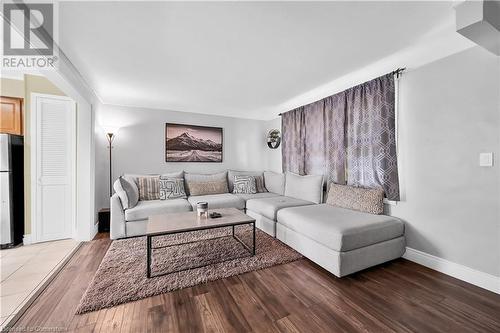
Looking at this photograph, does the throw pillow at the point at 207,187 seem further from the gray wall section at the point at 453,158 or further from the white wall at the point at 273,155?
the gray wall section at the point at 453,158

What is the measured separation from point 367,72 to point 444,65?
0.79 meters

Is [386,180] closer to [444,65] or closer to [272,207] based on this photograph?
[444,65]

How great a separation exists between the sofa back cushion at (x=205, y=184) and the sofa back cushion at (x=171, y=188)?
19 cm

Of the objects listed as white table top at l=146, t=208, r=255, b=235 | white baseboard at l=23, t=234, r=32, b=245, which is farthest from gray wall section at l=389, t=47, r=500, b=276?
white baseboard at l=23, t=234, r=32, b=245

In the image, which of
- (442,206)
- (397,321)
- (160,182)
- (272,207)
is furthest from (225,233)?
(442,206)

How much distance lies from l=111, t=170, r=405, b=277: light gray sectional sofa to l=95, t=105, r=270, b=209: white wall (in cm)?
58

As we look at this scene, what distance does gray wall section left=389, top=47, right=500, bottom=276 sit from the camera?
1777 mm

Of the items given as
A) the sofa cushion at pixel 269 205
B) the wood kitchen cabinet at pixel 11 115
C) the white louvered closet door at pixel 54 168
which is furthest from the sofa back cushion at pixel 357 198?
the wood kitchen cabinet at pixel 11 115

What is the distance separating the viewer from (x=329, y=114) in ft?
10.7

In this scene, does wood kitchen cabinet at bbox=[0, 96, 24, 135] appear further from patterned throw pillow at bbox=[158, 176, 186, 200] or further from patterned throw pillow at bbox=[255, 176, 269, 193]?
patterned throw pillow at bbox=[255, 176, 269, 193]

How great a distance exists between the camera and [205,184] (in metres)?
4.01

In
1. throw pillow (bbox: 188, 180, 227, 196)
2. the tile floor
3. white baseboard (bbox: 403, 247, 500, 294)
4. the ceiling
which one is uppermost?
the ceiling

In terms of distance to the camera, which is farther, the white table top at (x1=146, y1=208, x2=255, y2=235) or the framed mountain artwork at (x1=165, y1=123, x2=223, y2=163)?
the framed mountain artwork at (x1=165, y1=123, x2=223, y2=163)

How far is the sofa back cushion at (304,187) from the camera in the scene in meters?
3.28
